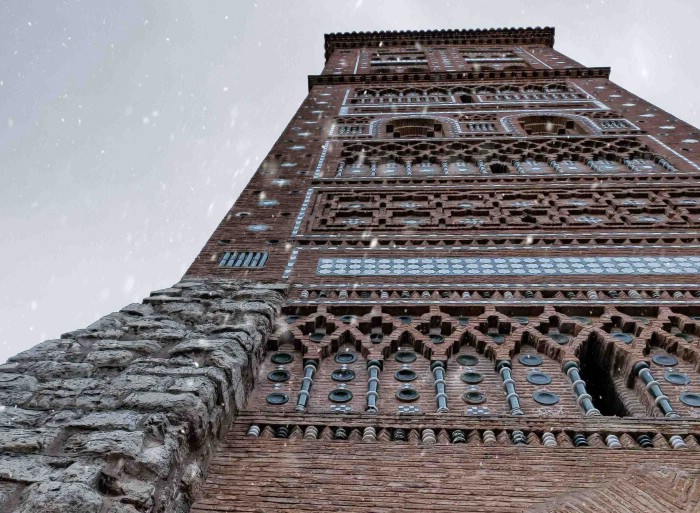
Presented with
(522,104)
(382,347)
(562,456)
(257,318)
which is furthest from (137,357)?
(522,104)

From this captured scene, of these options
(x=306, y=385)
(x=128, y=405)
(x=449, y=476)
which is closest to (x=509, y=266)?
(x=306, y=385)

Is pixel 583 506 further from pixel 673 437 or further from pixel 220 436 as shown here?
pixel 220 436

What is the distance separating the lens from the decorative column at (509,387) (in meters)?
3.88

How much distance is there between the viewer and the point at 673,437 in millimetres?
3508

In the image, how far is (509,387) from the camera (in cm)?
410

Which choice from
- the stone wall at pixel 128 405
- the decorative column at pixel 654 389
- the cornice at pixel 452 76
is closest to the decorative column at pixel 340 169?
the stone wall at pixel 128 405

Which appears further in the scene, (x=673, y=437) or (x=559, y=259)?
(x=559, y=259)

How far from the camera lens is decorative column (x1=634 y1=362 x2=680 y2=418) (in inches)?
149

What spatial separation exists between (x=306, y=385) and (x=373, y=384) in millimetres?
374

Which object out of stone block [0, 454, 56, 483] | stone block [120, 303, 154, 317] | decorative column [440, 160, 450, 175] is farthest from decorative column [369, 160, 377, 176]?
stone block [0, 454, 56, 483]

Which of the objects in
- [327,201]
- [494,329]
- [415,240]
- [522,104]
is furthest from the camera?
[522,104]

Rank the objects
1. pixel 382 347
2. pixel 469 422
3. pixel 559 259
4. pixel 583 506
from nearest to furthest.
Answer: pixel 583 506 < pixel 469 422 < pixel 382 347 < pixel 559 259

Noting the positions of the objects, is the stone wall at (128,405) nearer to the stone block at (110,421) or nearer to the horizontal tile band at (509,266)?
the stone block at (110,421)

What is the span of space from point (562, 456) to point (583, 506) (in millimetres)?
410
